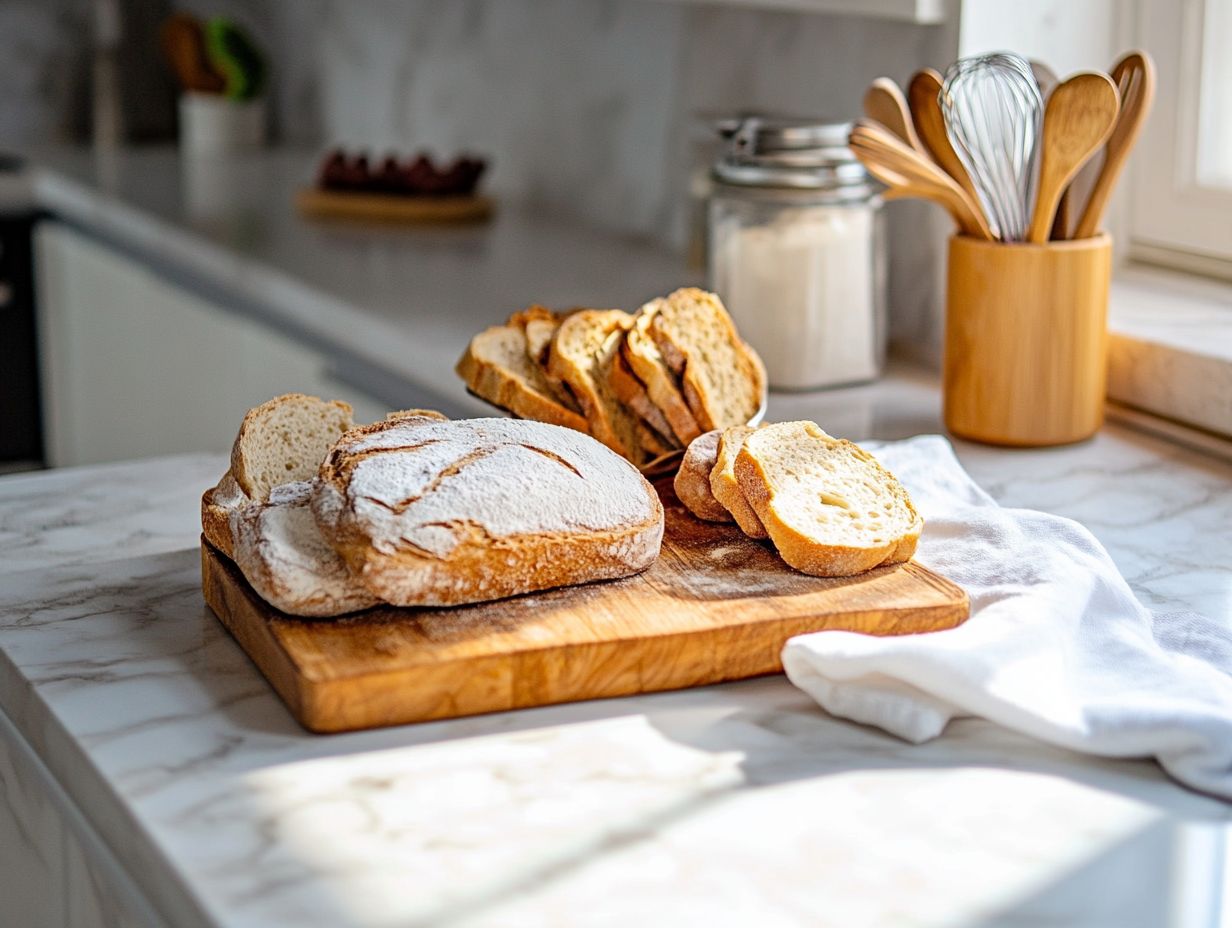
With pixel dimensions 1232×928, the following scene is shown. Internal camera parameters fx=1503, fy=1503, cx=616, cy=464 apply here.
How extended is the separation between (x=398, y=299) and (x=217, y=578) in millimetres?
949

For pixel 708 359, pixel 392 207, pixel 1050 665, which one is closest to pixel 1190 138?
pixel 708 359

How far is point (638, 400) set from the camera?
104cm

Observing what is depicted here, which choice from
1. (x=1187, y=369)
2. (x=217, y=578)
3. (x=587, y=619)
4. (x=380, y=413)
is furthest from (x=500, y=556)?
(x=380, y=413)

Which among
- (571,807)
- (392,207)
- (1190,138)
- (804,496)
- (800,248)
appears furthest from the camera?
(392,207)

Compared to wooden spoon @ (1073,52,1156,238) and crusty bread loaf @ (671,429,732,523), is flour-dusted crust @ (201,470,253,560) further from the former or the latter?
wooden spoon @ (1073,52,1156,238)

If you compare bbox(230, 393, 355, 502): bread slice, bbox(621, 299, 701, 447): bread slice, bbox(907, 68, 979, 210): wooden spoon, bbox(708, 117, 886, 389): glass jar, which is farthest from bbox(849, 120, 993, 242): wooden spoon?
bbox(230, 393, 355, 502): bread slice

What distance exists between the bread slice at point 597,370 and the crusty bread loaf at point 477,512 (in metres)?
0.18

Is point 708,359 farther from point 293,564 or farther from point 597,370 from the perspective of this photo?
point 293,564

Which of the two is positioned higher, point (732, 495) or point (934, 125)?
point (934, 125)

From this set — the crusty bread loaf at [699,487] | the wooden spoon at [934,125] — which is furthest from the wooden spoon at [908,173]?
the crusty bread loaf at [699,487]

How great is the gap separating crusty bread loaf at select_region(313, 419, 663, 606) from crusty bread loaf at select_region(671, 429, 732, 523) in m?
0.06

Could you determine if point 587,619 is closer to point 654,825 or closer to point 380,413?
point 654,825

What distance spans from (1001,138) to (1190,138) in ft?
1.31

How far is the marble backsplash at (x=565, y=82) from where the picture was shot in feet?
5.40
